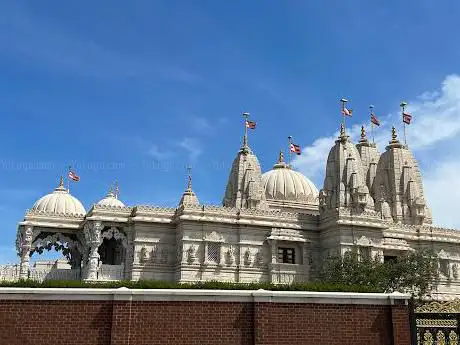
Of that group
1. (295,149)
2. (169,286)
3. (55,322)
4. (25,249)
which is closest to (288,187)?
(295,149)

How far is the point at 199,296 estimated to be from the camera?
1659 cm

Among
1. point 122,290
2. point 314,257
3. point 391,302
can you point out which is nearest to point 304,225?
point 314,257

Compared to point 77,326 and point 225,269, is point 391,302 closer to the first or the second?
point 77,326

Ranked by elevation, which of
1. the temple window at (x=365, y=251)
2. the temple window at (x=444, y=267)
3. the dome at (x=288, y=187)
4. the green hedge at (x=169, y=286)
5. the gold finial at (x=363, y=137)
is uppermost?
the gold finial at (x=363, y=137)

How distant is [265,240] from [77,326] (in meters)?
31.4

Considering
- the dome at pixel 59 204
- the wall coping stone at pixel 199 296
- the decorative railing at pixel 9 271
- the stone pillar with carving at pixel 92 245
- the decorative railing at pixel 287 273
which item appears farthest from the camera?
the dome at pixel 59 204

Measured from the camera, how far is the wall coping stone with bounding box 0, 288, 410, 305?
1568cm

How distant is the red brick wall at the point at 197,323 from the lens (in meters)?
15.5

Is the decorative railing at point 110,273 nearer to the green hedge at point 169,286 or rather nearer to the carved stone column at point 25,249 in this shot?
the carved stone column at point 25,249

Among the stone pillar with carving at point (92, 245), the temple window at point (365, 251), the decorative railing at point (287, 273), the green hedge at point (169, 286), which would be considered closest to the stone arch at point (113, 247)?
the stone pillar with carving at point (92, 245)

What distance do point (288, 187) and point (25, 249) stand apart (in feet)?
101

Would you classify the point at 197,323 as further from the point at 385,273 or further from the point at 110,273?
the point at 110,273

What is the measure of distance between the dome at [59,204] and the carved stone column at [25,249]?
17.2ft

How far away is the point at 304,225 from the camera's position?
4803cm
